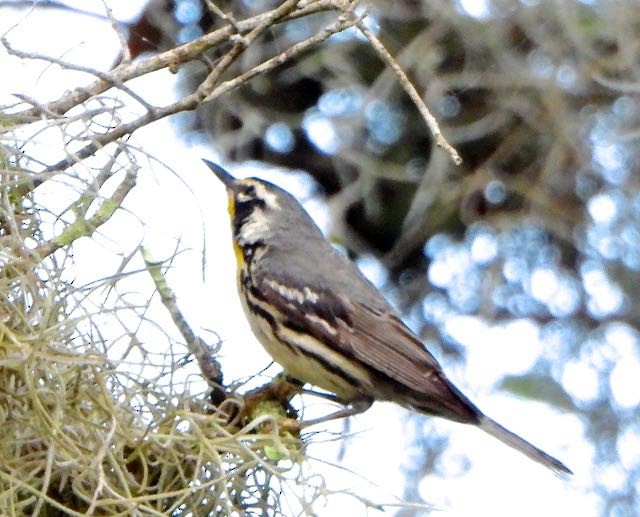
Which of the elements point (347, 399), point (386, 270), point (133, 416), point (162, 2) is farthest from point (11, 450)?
point (386, 270)

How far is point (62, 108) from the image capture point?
1515 millimetres

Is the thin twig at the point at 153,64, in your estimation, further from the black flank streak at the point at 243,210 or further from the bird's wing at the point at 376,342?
the black flank streak at the point at 243,210

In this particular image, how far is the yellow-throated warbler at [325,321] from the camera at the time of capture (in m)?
2.06

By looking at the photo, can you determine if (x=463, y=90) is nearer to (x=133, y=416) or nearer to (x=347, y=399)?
(x=347, y=399)

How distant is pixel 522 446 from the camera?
6.73 feet

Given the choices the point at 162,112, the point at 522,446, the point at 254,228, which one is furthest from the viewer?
the point at 254,228

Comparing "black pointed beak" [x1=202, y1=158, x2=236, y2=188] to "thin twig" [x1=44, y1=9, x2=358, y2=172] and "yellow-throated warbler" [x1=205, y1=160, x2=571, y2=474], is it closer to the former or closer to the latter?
"yellow-throated warbler" [x1=205, y1=160, x2=571, y2=474]

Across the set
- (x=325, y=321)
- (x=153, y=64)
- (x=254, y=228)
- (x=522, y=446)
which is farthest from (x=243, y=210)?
(x=153, y=64)

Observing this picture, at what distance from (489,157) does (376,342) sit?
0.69 metres

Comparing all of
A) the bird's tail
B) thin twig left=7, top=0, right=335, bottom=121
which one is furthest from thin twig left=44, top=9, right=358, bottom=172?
the bird's tail

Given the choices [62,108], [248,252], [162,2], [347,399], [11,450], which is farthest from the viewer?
[162,2]

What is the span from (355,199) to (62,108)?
3.91 ft

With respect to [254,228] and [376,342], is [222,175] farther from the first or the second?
[376,342]

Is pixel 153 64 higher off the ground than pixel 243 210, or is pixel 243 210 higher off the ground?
pixel 243 210
